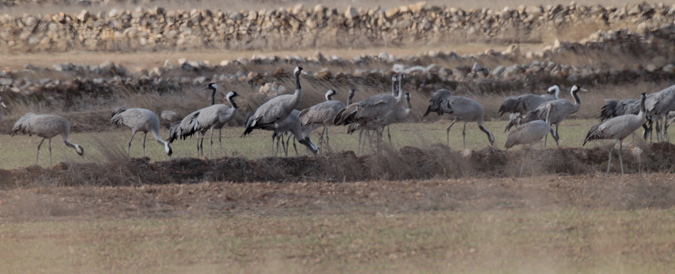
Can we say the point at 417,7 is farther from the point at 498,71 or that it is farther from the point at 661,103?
the point at 661,103

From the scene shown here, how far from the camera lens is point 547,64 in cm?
3170

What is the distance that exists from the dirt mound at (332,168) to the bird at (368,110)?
2199 mm

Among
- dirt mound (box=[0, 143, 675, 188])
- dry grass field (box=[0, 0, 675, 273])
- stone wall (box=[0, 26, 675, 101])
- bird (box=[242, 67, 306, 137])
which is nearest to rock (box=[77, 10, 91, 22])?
stone wall (box=[0, 26, 675, 101])

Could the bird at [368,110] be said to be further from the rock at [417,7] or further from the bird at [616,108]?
the rock at [417,7]

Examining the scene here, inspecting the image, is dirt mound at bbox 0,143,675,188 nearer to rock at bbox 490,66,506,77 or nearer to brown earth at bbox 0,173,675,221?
brown earth at bbox 0,173,675,221

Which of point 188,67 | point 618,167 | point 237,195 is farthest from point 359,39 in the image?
point 237,195

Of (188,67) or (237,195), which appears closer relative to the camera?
(237,195)

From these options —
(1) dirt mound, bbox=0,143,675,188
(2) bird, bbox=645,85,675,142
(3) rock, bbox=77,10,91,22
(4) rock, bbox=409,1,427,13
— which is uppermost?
(1) dirt mound, bbox=0,143,675,188

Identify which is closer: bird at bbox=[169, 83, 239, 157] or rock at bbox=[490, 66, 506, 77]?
bird at bbox=[169, 83, 239, 157]

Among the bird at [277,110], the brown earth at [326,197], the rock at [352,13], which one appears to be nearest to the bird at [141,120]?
the bird at [277,110]

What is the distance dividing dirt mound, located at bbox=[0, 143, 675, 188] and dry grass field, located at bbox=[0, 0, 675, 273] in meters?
0.02

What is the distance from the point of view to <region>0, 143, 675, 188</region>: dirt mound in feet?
42.1

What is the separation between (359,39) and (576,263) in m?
34.6

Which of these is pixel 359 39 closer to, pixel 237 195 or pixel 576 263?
pixel 237 195
